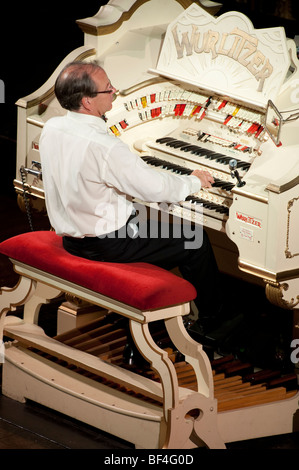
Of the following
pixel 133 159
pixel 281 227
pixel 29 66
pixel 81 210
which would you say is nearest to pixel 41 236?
pixel 81 210

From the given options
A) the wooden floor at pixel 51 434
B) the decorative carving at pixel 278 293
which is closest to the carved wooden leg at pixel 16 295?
the wooden floor at pixel 51 434

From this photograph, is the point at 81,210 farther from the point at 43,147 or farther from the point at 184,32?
the point at 184,32

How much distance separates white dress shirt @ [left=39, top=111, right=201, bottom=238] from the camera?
4.35m

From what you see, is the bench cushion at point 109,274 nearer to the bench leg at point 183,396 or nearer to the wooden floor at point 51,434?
the bench leg at point 183,396

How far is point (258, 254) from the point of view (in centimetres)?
445

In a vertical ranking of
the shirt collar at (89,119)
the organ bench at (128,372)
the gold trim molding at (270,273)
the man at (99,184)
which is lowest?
the organ bench at (128,372)

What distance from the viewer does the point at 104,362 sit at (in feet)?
15.4

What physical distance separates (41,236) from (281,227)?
109 centimetres

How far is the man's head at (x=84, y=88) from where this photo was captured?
443cm

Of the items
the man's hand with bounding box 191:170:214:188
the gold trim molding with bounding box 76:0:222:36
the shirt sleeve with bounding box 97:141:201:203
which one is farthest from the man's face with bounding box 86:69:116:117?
the gold trim molding with bounding box 76:0:222:36

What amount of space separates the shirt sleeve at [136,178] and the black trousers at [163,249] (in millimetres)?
238

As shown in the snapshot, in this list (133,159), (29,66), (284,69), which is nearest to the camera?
(133,159)

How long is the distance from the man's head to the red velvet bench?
2.07 feet

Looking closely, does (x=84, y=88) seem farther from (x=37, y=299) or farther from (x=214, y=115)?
(x=37, y=299)
